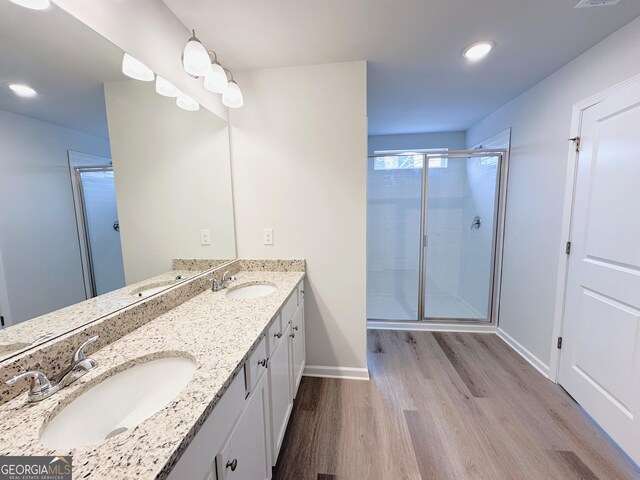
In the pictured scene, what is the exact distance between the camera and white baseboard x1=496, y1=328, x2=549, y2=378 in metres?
2.05

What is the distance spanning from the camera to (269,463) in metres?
1.16

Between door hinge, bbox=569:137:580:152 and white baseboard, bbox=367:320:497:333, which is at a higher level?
door hinge, bbox=569:137:580:152

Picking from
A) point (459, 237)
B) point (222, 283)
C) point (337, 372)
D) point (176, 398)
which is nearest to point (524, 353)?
point (459, 237)

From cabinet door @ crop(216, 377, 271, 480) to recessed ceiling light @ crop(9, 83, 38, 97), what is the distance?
1188 mm

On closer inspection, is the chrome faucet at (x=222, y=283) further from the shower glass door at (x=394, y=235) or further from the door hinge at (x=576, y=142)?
the door hinge at (x=576, y=142)

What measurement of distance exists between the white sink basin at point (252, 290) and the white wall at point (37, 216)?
878mm

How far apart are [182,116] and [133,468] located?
5.39 feet

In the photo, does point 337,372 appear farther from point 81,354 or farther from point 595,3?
point 595,3

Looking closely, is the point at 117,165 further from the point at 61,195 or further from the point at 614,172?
the point at 614,172

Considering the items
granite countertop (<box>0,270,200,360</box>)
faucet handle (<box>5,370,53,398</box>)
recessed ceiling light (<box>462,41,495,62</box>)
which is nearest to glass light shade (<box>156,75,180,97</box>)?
granite countertop (<box>0,270,200,360</box>)

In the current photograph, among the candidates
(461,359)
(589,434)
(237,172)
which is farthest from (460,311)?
(237,172)

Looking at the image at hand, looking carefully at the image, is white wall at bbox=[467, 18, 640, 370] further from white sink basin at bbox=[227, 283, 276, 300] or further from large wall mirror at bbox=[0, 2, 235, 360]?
Result: large wall mirror at bbox=[0, 2, 235, 360]

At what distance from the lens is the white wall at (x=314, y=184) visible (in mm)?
1835

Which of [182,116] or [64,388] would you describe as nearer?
[64,388]
